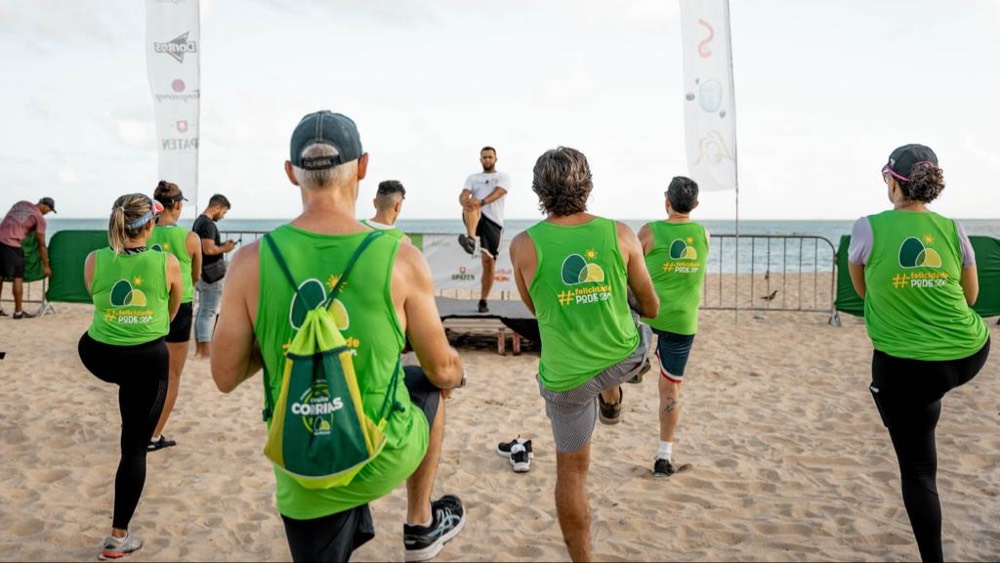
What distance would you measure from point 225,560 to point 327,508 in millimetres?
2155

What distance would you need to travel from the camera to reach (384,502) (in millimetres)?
4309

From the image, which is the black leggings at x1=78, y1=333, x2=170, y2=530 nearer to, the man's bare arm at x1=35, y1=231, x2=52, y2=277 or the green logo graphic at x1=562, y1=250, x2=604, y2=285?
the green logo graphic at x1=562, y1=250, x2=604, y2=285

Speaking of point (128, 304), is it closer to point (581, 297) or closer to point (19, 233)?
point (581, 297)

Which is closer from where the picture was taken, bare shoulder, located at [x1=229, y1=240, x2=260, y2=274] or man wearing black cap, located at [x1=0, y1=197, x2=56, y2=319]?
bare shoulder, located at [x1=229, y1=240, x2=260, y2=274]

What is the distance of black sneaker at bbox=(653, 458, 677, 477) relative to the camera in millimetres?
4738

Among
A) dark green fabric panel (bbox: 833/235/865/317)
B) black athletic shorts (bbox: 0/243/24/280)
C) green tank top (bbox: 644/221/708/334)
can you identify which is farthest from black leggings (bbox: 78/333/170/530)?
dark green fabric panel (bbox: 833/235/865/317)

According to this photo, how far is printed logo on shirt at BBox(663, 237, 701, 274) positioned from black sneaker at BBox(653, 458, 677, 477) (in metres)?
1.31

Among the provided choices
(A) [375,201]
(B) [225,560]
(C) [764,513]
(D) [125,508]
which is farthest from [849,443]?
(D) [125,508]

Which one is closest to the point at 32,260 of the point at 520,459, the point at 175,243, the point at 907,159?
the point at 175,243

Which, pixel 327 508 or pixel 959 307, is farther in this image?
pixel 959 307

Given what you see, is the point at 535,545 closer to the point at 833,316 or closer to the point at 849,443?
the point at 849,443

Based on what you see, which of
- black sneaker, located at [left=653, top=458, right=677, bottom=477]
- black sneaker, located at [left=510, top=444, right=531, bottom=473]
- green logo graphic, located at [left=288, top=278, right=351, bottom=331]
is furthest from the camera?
black sneaker, located at [left=510, top=444, right=531, bottom=473]


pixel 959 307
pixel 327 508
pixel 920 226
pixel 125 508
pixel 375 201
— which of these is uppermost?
pixel 375 201

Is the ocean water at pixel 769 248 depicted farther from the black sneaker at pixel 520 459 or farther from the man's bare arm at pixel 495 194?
the black sneaker at pixel 520 459
